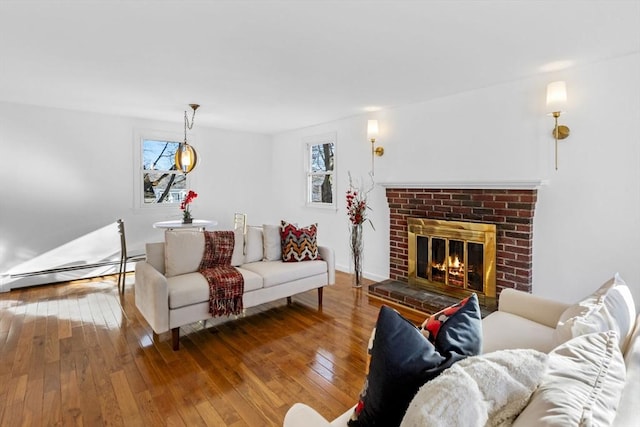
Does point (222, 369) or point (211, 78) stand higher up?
point (211, 78)

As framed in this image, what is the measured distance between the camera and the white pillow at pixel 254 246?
11.6 ft

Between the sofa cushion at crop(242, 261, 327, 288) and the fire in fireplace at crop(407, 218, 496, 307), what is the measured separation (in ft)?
3.92

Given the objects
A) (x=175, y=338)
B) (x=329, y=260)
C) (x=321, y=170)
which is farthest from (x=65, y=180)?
(x=329, y=260)

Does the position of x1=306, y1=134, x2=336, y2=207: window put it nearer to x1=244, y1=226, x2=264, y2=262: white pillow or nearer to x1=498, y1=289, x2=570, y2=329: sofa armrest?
x1=244, y1=226, x2=264, y2=262: white pillow

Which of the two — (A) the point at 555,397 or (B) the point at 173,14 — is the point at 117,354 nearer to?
(B) the point at 173,14

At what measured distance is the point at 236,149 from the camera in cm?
607

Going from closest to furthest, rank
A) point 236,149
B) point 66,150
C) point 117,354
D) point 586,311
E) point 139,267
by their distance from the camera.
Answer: point 586,311
point 117,354
point 139,267
point 66,150
point 236,149

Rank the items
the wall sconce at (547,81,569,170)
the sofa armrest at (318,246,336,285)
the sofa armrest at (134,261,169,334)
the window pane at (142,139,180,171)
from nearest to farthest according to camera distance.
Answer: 1. the sofa armrest at (134,261,169,334)
2. the wall sconce at (547,81,569,170)
3. the sofa armrest at (318,246,336,285)
4. the window pane at (142,139,180,171)

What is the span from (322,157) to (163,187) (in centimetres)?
264

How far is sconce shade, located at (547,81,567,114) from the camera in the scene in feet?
9.08

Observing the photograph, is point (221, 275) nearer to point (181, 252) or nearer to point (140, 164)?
point (181, 252)

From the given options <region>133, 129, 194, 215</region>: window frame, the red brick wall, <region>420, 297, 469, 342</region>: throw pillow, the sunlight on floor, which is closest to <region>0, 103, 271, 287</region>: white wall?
<region>133, 129, 194, 215</region>: window frame

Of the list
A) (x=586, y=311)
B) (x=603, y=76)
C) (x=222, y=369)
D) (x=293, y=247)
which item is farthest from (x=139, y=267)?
(x=603, y=76)

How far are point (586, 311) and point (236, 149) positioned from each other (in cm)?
557
